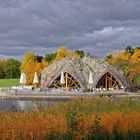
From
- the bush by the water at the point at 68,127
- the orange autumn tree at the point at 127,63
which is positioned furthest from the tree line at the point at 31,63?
the bush by the water at the point at 68,127

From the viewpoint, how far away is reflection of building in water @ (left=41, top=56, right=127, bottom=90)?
239ft

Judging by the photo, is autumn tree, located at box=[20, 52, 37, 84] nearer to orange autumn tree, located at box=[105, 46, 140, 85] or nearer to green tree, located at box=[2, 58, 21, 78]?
orange autumn tree, located at box=[105, 46, 140, 85]

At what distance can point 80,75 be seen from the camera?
7362cm

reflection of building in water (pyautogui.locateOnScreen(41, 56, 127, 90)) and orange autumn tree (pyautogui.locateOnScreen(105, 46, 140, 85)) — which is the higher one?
orange autumn tree (pyautogui.locateOnScreen(105, 46, 140, 85))

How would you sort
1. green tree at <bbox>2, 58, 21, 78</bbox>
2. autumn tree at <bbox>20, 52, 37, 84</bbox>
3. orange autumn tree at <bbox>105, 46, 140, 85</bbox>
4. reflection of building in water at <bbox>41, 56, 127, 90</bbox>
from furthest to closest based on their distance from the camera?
green tree at <bbox>2, 58, 21, 78</bbox>
autumn tree at <bbox>20, 52, 37, 84</bbox>
orange autumn tree at <bbox>105, 46, 140, 85</bbox>
reflection of building in water at <bbox>41, 56, 127, 90</bbox>

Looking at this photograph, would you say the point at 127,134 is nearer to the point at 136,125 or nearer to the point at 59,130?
the point at 136,125


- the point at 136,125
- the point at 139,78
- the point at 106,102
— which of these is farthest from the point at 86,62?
the point at 136,125

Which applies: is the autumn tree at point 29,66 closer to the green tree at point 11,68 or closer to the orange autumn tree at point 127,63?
the orange autumn tree at point 127,63

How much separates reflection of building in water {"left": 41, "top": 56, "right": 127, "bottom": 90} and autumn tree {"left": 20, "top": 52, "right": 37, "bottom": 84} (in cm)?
1560

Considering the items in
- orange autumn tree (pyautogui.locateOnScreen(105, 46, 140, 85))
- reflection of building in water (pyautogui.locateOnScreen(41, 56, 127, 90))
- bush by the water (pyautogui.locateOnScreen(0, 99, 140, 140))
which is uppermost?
orange autumn tree (pyautogui.locateOnScreen(105, 46, 140, 85))

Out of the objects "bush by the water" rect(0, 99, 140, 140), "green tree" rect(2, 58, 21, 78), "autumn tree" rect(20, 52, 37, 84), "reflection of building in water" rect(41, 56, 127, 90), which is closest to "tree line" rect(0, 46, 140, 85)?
"autumn tree" rect(20, 52, 37, 84)

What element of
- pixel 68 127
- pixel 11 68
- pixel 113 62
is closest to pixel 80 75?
pixel 113 62

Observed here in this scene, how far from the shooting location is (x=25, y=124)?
36.6ft

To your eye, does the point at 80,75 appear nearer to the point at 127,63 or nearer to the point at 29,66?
the point at 127,63
